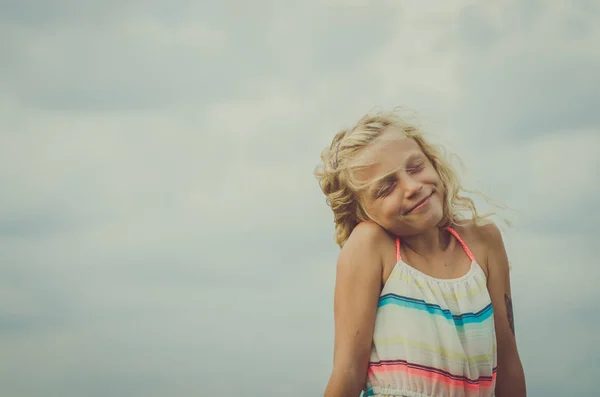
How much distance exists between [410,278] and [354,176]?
67cm

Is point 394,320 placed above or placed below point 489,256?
below

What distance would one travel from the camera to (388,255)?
3.98m

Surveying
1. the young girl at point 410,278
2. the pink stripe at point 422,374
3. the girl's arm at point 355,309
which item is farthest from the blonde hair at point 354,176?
the pink stripe at point 422,374

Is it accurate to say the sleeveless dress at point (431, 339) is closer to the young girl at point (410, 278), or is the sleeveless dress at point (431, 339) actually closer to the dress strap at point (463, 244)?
the young girl at point (410, 278)

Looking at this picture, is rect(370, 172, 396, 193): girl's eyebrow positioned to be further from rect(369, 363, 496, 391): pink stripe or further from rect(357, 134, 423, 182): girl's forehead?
rect(369, 363, 496, 391): pink stripe

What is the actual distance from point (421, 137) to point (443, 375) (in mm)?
1466

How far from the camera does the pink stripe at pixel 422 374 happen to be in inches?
144

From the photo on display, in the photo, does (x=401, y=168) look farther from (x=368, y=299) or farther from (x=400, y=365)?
(x=400, y=365)

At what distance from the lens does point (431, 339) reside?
3.70 meters

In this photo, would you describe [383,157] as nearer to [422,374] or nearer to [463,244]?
[463,244]

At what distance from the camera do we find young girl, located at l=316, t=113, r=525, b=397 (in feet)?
12.2

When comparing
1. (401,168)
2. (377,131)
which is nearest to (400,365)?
(401,168)

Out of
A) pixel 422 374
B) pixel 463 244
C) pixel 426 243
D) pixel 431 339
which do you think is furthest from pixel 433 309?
pixel 463 244

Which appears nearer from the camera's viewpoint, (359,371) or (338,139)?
(359,371)
